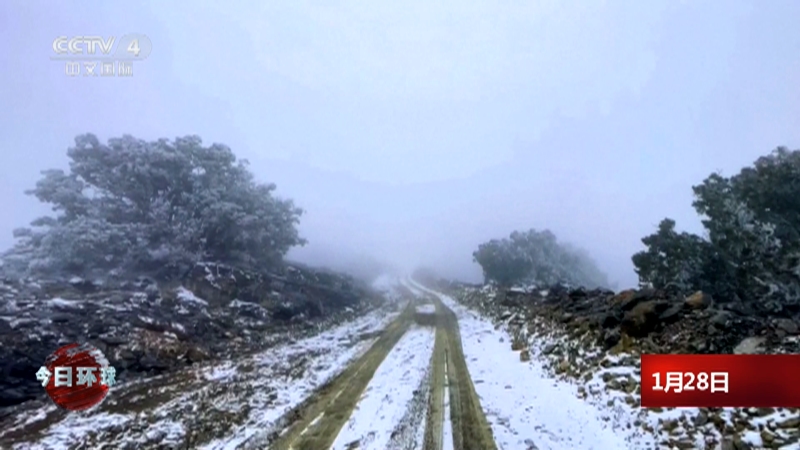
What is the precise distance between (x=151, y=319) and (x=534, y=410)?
17.5 metres

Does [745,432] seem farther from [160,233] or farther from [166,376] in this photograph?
[160,233]

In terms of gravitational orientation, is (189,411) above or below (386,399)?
below

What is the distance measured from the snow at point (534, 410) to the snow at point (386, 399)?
2.04 meters

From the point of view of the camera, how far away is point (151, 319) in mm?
18781

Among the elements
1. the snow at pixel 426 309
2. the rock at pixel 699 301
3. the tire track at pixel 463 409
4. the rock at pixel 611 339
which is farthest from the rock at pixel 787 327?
the snow at pixel 426 309

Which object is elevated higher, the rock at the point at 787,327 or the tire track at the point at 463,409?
the rock at the point at 787,327

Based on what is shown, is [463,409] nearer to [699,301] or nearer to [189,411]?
[189,411]

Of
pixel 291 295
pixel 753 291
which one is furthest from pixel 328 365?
pixel 753 291

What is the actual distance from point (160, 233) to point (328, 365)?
18.8 metres

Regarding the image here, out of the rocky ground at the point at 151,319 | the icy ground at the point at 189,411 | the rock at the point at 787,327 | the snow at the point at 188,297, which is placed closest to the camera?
the rock at the point at 787,327

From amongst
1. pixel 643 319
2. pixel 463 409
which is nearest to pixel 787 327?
pixel 643 319

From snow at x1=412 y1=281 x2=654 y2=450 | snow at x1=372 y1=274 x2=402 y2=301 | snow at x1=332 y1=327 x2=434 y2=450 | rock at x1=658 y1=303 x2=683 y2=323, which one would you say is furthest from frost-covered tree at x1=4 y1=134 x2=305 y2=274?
rock at x1=658 y1=303 x2=683 y2=323

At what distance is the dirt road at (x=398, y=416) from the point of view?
832cm

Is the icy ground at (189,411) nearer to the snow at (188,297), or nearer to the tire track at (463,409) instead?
the tire track at (463,409)
